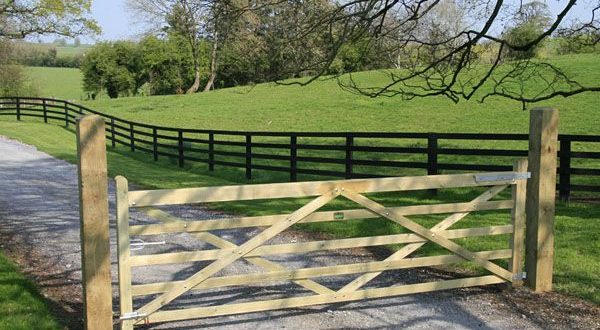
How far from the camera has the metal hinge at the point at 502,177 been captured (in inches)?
235

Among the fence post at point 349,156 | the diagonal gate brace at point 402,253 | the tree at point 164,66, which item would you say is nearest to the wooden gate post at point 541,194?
the diagonal gate brace at point 402,253

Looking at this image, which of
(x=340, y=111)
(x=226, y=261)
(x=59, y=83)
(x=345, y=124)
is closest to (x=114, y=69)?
(x=59, y=83)

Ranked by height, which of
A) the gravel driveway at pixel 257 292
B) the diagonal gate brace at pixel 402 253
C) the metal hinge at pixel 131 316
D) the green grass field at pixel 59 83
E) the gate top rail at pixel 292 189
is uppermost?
the green grass field at pixel 59 83

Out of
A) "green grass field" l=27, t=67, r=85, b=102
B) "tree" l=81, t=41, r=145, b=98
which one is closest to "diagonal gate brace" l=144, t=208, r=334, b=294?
"tree" l=81, t=41, r=145, b=98

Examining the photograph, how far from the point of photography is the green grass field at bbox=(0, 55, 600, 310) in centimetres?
807

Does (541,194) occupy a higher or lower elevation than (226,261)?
higher

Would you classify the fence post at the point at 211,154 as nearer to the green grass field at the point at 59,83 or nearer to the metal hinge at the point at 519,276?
the metal hinge at the point at 519,276

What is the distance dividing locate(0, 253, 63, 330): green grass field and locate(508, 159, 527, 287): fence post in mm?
4411

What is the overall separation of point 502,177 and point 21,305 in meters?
4.81

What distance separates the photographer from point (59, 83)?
239 feet

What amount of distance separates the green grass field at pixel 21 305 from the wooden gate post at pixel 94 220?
1.92ft

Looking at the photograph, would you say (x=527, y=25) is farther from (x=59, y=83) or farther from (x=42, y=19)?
(x=59, y=83)

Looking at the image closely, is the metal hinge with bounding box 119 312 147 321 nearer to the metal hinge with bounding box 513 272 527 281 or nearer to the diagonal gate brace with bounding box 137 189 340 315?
the diagonal gate brace with bounding box 137 189 340 315

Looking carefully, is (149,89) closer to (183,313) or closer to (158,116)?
(158,116)
